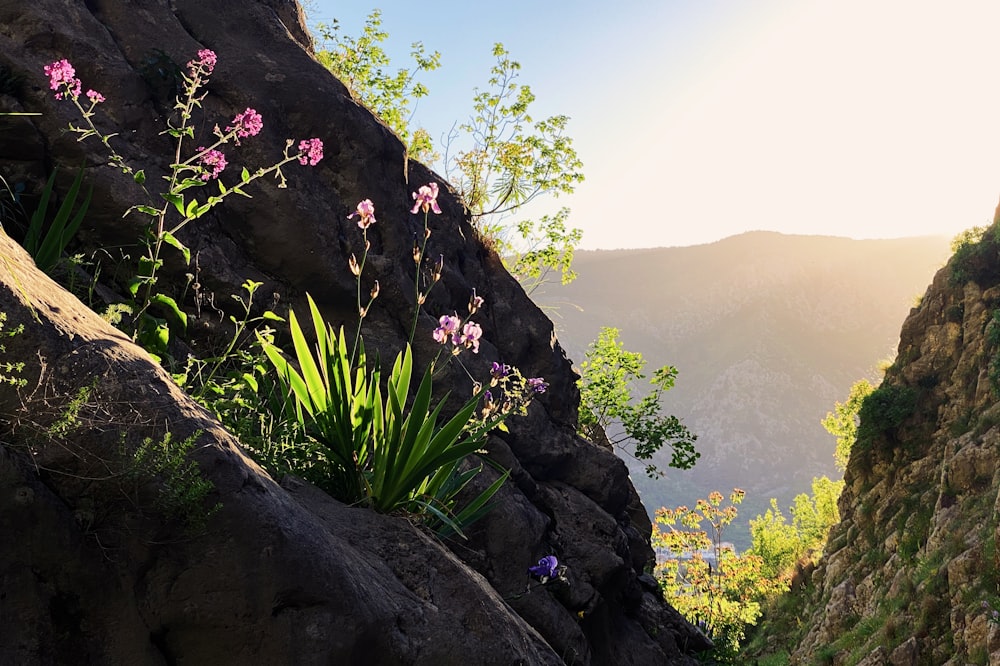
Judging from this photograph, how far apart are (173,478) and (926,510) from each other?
17.9m

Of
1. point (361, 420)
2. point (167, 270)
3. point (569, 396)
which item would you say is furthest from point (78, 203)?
point (569, 396)

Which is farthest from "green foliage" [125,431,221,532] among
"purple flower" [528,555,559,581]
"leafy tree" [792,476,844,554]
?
"leafy tree" [792,476,844,554]

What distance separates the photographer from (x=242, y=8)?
7184 millimetres

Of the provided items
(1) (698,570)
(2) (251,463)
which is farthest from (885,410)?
(2) (251,463)

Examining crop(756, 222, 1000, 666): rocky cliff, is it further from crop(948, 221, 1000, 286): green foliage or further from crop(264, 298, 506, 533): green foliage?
crop(264, 298, 506, 533): green foliage

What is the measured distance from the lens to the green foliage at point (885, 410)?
19.0m

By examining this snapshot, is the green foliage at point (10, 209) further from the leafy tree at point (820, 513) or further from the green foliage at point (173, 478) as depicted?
the leafy tree at point (820, 513)

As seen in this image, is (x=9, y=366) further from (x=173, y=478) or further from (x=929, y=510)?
(x=929, y=510)

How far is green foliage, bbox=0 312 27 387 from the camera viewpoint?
2037 millimetres

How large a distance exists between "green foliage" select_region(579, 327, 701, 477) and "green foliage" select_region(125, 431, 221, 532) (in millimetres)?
11219

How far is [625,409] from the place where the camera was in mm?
15805

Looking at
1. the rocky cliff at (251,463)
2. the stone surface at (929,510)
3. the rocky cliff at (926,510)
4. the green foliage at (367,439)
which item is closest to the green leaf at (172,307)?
the rocky cliff at (251,463)

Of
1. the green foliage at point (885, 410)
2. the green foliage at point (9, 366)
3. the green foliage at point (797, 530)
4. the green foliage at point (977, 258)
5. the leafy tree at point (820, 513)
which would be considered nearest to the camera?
the green foliage at point (9, 366)

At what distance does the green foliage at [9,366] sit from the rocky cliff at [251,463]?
4 centimetres
